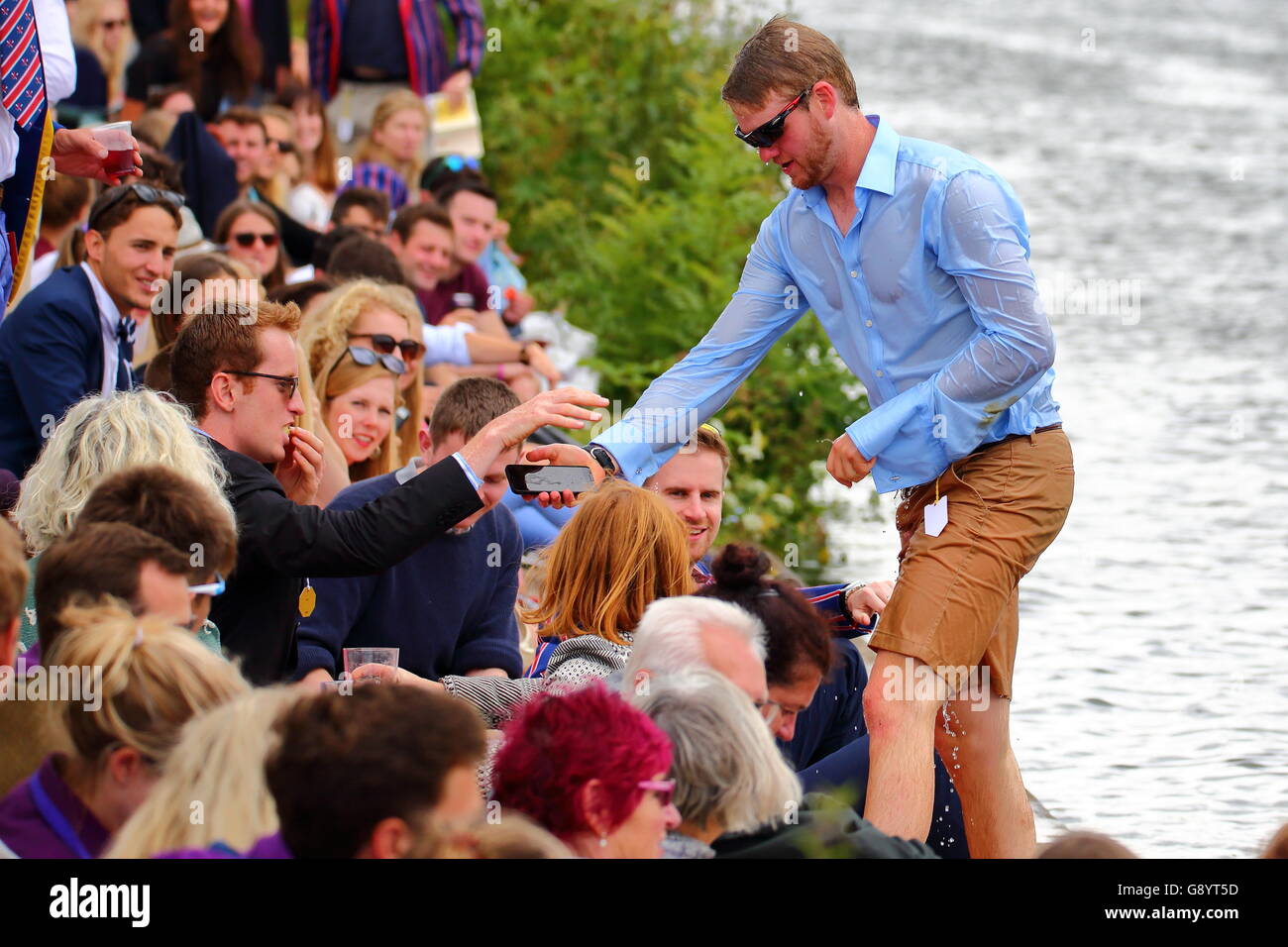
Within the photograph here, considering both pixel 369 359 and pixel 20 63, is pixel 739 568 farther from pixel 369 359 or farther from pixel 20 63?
pixel 369 359

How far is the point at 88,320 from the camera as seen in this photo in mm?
6117

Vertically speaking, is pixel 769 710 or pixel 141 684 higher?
pixel 141 684

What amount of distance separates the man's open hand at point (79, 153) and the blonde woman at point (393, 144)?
6.24 m

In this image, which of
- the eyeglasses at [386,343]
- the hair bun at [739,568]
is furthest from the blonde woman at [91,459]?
the eyeglasses at [386,343]

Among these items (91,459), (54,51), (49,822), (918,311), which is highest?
(54,51)

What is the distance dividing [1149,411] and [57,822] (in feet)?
40.7

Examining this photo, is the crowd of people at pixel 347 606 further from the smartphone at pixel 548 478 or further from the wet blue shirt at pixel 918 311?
the wet blue shirt at pixel 918 311

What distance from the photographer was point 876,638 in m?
4.82

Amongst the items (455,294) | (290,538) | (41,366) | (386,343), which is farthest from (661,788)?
(455,294)

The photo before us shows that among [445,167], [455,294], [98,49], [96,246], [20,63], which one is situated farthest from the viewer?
[445,167]

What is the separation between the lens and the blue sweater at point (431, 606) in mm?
5418

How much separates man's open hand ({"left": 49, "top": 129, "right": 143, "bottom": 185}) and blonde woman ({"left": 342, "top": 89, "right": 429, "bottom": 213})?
6.24 m
